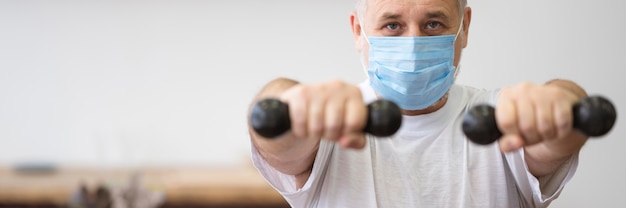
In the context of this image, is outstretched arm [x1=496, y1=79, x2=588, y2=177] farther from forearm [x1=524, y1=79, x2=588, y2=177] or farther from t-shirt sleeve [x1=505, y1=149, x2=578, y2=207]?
t-shirt sleeve [x1=505, y1=149, x2=578, y2=207]

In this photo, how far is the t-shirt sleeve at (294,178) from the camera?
3.79 ft

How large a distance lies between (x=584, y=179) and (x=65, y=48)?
8.39ft

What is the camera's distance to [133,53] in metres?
3.66

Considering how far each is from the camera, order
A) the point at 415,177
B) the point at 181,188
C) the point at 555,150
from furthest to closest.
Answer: the point at 181,188
the point at 415,177
the point at 555,150

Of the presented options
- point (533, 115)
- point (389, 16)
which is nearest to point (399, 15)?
point (389, 16)

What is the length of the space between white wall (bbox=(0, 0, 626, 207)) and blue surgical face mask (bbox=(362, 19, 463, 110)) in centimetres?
224

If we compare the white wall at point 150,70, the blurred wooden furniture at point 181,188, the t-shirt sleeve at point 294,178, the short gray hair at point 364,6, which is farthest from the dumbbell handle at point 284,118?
the white wall at point 150,70

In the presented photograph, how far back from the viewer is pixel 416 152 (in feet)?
4.12

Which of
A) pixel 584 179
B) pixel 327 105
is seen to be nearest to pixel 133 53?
pixel 584 179

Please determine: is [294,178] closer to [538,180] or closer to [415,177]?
[415,177]

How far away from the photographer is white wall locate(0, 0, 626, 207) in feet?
11.8

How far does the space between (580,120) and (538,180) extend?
16.0 inches

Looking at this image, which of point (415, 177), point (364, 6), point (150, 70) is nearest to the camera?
point (415, 177)

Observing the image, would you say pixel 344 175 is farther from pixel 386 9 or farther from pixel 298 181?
pixel 386 9
